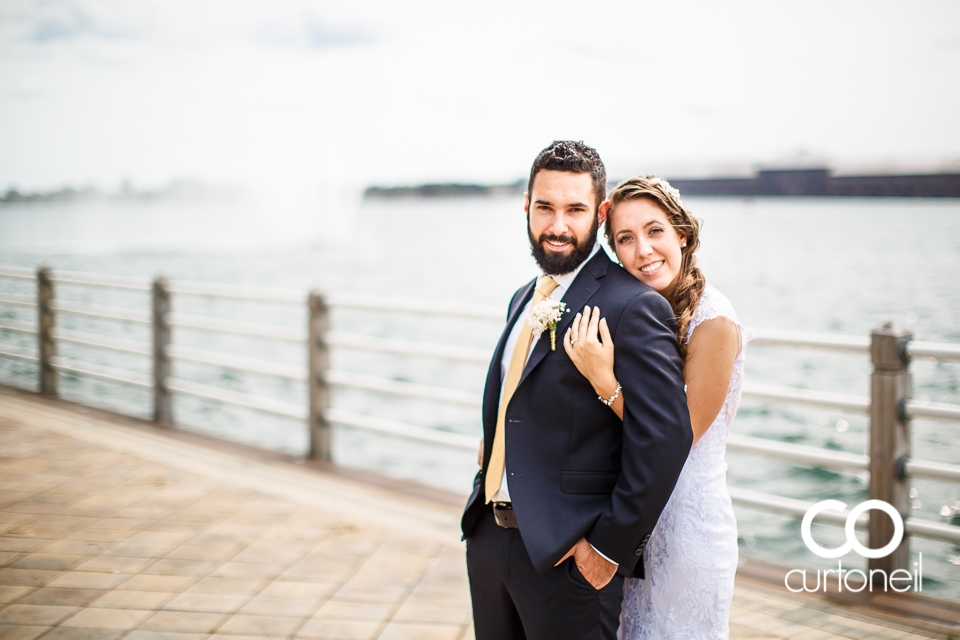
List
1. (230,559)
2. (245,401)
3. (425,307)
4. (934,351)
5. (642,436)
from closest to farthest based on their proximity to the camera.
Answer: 1. (642,436)
2. (934,351)
3. (230,559)
4. (425,307)
5. (245,401)

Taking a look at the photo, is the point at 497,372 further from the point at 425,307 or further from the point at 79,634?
the point at 425,307

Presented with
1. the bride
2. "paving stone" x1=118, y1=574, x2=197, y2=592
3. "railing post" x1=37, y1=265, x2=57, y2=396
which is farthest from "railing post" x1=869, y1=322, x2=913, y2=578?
"railing post" x1=37, y1=265, x2=57, y2=396

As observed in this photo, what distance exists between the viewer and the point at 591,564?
193cm

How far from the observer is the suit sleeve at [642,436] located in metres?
1.85

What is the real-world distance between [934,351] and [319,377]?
3.98 m

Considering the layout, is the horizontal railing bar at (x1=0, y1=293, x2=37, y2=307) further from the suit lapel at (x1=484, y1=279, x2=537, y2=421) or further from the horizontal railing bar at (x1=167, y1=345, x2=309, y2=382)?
the suit lapel at (x1=484, y1=279, x2=537, y2=421)

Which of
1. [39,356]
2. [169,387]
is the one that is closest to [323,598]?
[169,387]

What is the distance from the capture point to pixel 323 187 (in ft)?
194

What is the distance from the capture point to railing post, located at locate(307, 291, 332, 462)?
584 cm

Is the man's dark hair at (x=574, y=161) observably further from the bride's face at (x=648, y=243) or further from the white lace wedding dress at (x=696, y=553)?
the white lace wedding dress at (x=696, y=553)

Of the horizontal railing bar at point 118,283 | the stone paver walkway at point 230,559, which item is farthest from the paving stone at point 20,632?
the horizontal railing bar at point 118,283

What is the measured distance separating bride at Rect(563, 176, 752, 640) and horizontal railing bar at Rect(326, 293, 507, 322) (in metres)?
2.51

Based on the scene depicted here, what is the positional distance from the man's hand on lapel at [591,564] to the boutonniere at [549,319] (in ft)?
1.63

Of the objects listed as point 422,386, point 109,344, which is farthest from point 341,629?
point 109,344
